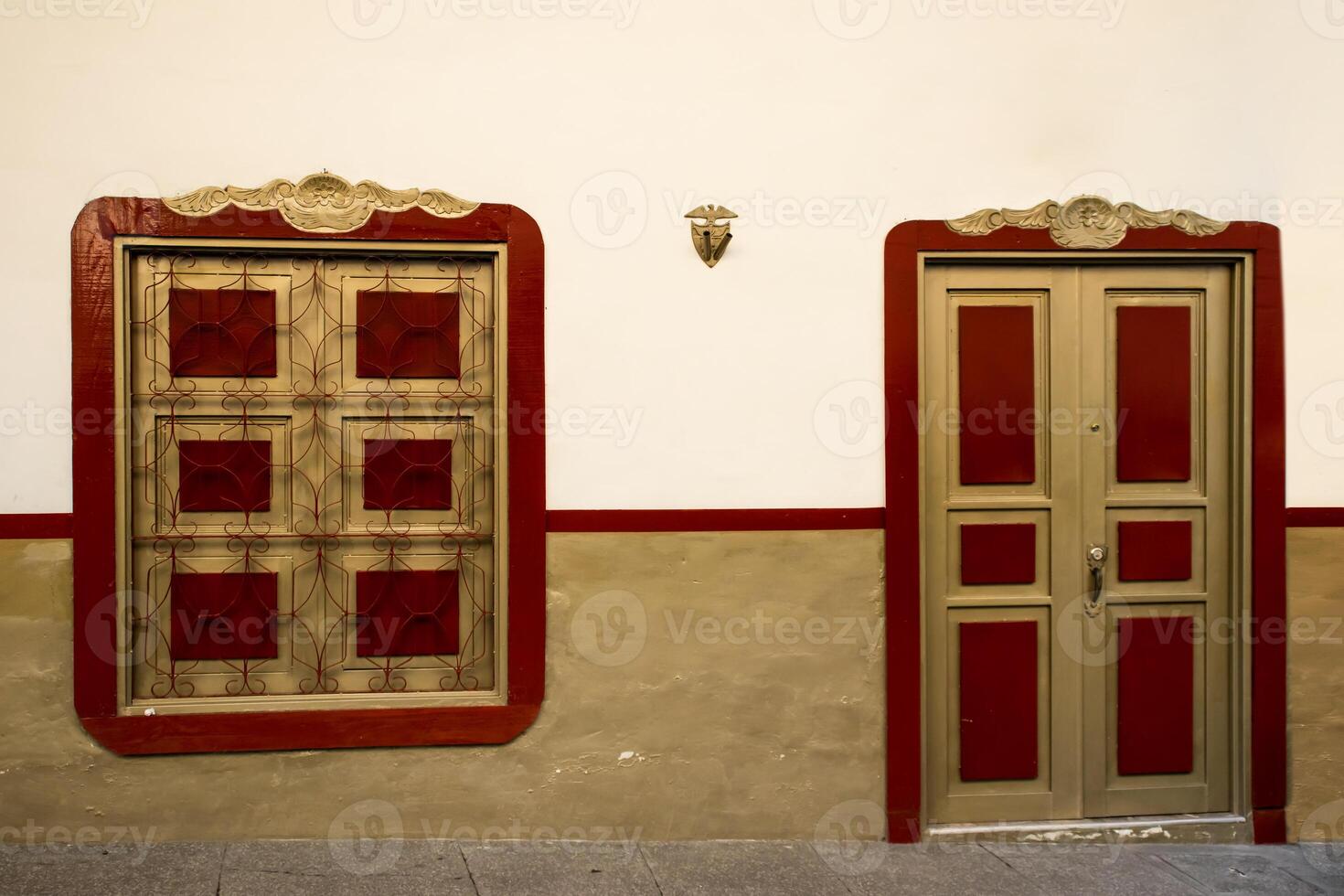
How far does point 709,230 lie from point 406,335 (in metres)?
1.19

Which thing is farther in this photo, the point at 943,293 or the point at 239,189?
the point at 943,293

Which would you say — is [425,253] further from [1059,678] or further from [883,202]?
[1059,678]

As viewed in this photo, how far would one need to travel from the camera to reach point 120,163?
3652 millimetres

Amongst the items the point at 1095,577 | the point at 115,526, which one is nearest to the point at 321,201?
the point at 115,526

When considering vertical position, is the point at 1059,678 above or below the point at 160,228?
below

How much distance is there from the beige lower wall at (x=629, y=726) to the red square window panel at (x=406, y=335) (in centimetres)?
81

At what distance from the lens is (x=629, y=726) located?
3.81 m

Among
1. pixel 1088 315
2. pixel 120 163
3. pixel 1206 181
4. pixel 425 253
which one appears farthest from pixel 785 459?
pixel 120 163

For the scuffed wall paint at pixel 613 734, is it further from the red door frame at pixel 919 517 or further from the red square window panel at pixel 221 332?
the red square window panel at pixel 221 332

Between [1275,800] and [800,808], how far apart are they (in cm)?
187

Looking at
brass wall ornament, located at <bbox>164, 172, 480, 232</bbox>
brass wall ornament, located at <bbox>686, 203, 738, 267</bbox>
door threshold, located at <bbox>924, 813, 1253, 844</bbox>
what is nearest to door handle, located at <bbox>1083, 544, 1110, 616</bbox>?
door threshold, located at <bbox>924, 813, 1253, 844</bbox>

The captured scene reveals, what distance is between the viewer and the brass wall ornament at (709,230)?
12.3 ft

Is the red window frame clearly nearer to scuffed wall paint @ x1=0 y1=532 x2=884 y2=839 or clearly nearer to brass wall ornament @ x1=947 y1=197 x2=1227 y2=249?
scuffed wall paint @ x1=0 y1=532 x2=884 y2=839

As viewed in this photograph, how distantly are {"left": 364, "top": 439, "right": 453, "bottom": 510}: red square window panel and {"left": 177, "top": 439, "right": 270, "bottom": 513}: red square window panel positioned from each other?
0.38 metres
